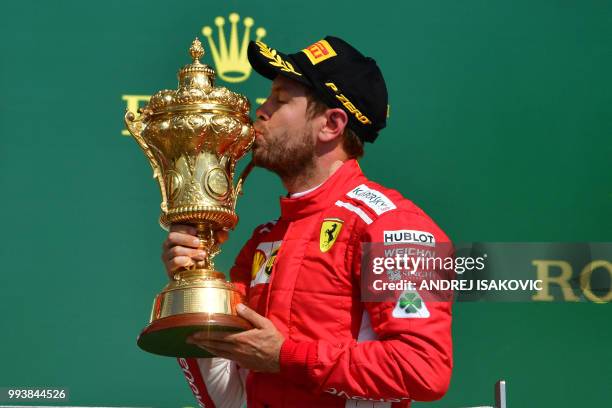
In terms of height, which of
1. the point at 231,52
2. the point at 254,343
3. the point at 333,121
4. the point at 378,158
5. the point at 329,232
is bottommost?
the point at 254,343

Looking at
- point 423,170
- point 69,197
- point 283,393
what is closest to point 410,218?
point 283,393

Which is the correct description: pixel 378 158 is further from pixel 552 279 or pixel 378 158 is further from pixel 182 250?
pixel 182 250

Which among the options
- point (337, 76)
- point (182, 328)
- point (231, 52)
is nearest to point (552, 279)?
point (231, 52)

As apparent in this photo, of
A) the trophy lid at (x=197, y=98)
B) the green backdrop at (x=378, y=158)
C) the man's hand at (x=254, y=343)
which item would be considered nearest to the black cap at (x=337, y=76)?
the trophy lid at (x=197, y=98)

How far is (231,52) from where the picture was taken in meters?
4.44

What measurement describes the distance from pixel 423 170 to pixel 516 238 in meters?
0.38

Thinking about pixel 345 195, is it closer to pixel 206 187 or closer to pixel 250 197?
pixel 206 187

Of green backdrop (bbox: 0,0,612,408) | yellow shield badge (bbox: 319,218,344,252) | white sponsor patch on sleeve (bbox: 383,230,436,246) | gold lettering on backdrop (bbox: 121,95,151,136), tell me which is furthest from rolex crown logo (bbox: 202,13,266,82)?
white sponsor patch on sleeve (bbox: 383,230,436,246)

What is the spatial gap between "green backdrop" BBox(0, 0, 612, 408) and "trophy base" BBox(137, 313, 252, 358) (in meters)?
1.19

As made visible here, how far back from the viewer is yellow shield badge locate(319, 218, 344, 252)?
118 inches

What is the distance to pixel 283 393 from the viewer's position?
2945 mm

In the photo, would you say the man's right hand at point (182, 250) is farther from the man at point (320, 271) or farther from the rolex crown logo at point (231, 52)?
the rolex crown logo at point (231, 52)

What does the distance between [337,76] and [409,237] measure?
0.50 metres

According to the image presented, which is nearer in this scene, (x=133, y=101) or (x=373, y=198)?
(x=373, y=198)
